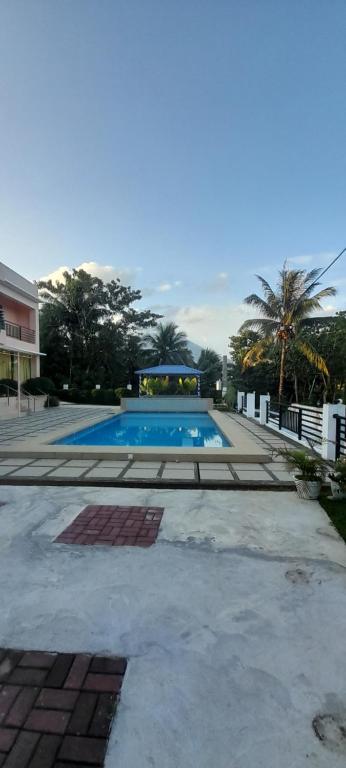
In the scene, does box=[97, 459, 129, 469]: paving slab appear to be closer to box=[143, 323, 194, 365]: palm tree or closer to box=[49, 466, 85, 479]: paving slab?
box=[49, 466, 85, 479]: paving slab

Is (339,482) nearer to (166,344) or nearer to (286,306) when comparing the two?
(286,306)

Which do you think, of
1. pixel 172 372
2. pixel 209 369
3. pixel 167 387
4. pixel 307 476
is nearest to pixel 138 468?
pixel 307 476

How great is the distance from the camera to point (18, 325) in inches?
760

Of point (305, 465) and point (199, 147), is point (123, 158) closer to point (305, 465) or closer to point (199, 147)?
point (199, 147)

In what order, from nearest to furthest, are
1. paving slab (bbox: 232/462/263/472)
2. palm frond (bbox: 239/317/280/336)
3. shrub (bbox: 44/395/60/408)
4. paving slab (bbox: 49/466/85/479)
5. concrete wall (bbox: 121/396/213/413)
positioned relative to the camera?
paving slab (bbox: 49/466/85/479) → paving slab (bbox: 232/462/263/472) → palm frond (bbox: 239/317/280/336) → shrub (bbox: 44/395/60/408) → concrete wall (bbox: 121/396/213/413)

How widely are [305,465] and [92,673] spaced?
368 cm

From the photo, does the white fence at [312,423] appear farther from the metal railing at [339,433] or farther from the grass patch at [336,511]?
the grass patch at [336,511]

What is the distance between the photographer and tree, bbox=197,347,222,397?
25.8 meters

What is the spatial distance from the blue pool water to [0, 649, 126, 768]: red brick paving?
286 inches

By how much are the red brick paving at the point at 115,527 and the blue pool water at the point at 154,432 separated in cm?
499

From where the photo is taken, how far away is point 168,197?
13664 mm

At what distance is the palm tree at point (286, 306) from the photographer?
15859 millimetres

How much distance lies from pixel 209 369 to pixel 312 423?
1994cm

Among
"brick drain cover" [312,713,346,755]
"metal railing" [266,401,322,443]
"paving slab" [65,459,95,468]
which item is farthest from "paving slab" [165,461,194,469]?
"brick drain cover" [312,713,346,755]
